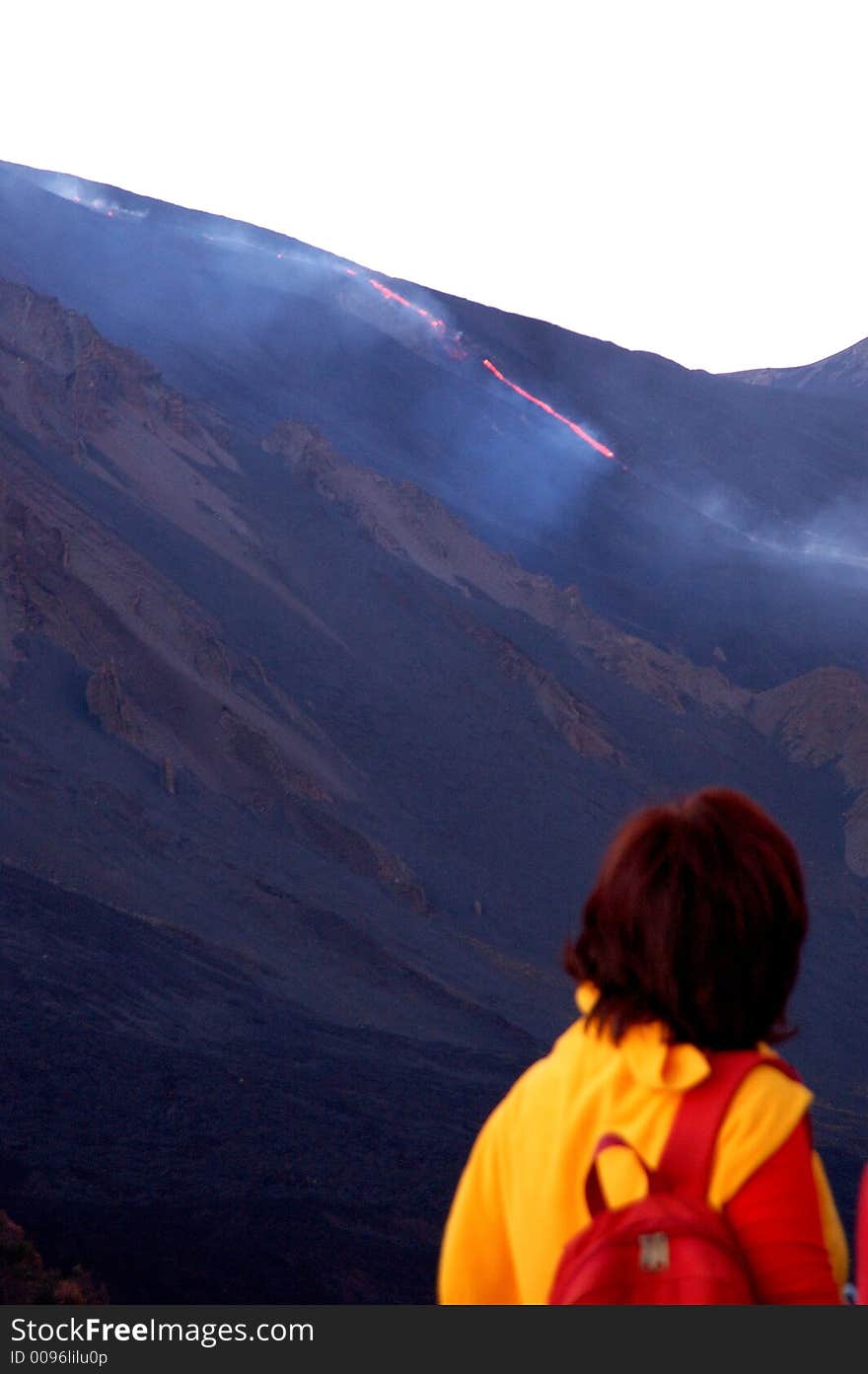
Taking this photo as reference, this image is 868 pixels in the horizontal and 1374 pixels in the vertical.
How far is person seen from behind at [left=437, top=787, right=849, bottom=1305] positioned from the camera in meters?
1.47

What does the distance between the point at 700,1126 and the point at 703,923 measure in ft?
0.69

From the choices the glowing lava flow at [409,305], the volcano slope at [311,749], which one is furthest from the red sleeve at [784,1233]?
the glowing lava flow at [409,305]

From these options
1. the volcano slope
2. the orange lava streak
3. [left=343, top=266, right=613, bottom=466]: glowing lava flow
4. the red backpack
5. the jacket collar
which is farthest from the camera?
[left=343, top=266, right=613, bottom=466]: glowing lava flow

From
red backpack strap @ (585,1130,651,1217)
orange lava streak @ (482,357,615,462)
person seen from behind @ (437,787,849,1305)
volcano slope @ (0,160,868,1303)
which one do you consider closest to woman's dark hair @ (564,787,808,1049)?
person seen from behind @ (437,787,849,1305)

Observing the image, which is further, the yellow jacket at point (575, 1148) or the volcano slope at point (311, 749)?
the volcano slope at point (311, 749)

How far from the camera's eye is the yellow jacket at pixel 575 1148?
1.50 metres

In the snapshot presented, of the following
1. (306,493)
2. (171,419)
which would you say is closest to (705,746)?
(306,493)

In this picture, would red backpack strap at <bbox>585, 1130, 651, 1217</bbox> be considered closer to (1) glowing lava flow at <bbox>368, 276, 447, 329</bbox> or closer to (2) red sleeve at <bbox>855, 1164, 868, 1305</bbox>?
Answer: (2) red sleeve at <bbox>855, 1164, 868, 1305</bbox>

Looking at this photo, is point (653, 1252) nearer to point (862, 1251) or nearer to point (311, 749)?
point (862, 1251)

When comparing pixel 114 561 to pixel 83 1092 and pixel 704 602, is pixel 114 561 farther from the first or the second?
pixel 704 602

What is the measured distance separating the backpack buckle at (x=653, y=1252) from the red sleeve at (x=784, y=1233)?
0.08 metres

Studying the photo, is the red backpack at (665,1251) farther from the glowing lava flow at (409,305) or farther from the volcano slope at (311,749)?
the glowing lava flow at (409,305)

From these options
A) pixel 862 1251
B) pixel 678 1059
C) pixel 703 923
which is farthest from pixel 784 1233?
pixel 703 923

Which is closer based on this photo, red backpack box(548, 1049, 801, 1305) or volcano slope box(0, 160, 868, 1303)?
red backpack box(548, 1049, 801, 1305)
